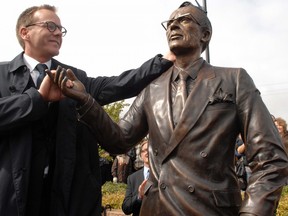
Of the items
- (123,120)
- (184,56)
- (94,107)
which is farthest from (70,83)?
(184,56)

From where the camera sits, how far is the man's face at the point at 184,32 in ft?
11.1

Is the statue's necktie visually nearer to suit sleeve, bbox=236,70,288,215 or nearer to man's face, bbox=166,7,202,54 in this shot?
man's face, bbox=166,7,202,54

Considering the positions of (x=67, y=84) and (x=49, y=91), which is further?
(x=49, y=91)

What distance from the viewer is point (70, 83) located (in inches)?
Result: 129

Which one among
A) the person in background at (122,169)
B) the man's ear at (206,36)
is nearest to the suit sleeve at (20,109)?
the man's ear at (206,36)

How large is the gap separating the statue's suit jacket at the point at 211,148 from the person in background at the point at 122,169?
822cm

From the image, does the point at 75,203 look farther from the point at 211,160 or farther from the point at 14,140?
the point at 211,160

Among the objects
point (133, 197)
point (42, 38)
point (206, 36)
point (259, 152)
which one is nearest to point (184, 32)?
point (206, 36)

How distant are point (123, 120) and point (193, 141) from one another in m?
0.67

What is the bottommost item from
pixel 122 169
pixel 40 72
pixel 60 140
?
pixel 122 169

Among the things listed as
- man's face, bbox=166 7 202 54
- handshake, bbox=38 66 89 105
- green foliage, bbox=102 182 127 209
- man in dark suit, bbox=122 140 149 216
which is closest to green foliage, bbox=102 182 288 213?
green foliage, bbox=102 182 127 209

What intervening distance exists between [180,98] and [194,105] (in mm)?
144

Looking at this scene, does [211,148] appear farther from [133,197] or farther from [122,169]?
[122,169]

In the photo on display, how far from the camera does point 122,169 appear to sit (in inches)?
474
